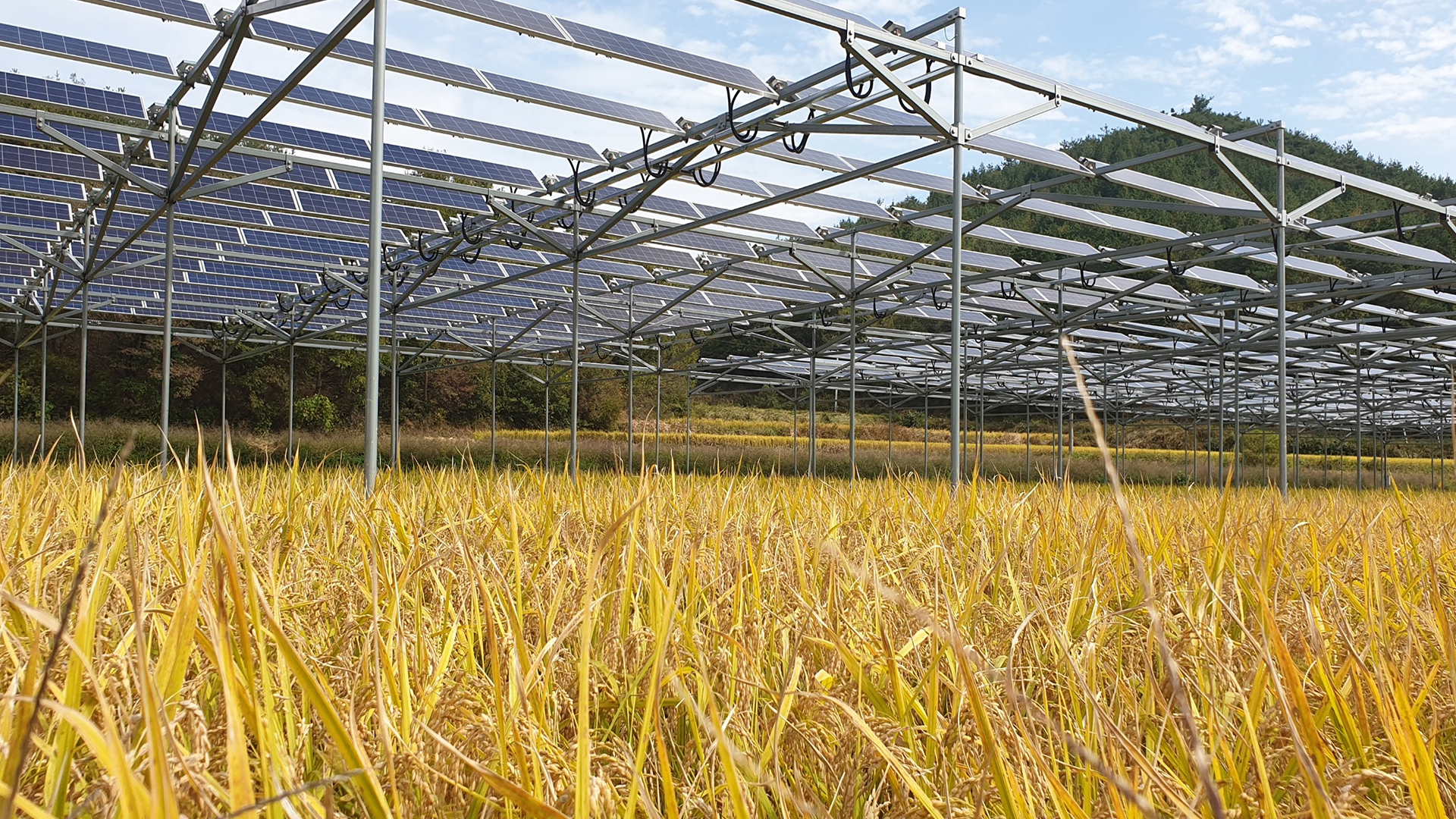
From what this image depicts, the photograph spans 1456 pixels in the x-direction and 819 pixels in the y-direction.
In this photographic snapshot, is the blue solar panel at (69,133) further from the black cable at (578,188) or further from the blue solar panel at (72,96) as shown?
the black cable at (578,188)

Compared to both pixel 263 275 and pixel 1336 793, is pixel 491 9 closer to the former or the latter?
pixel 1336 793

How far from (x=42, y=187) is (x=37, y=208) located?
0.75m

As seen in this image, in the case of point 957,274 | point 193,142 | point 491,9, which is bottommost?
point 957,274

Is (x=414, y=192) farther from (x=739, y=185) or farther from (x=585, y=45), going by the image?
(x=585, y=45)

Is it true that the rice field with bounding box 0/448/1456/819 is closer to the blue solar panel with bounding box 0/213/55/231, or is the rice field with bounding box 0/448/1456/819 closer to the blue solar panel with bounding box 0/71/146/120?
the blue solar panel with bounding box 0/71/146/120

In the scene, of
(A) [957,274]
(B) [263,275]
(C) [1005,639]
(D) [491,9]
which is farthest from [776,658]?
(B) [263,275]

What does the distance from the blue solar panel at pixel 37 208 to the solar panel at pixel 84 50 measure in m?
4.47

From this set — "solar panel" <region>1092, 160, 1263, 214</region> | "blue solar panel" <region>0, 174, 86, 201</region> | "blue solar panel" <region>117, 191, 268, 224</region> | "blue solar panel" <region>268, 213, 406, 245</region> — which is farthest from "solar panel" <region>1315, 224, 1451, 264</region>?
"blue solar panel" <region>0, 174, 86, 201</region>

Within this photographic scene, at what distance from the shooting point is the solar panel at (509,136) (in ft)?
30.2

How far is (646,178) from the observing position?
9.34 meters

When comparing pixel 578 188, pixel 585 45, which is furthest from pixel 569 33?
pixel 578 188

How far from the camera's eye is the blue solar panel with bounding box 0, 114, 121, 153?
369 inches

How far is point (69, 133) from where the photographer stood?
9500mm

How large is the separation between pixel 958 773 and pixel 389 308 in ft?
51.0
